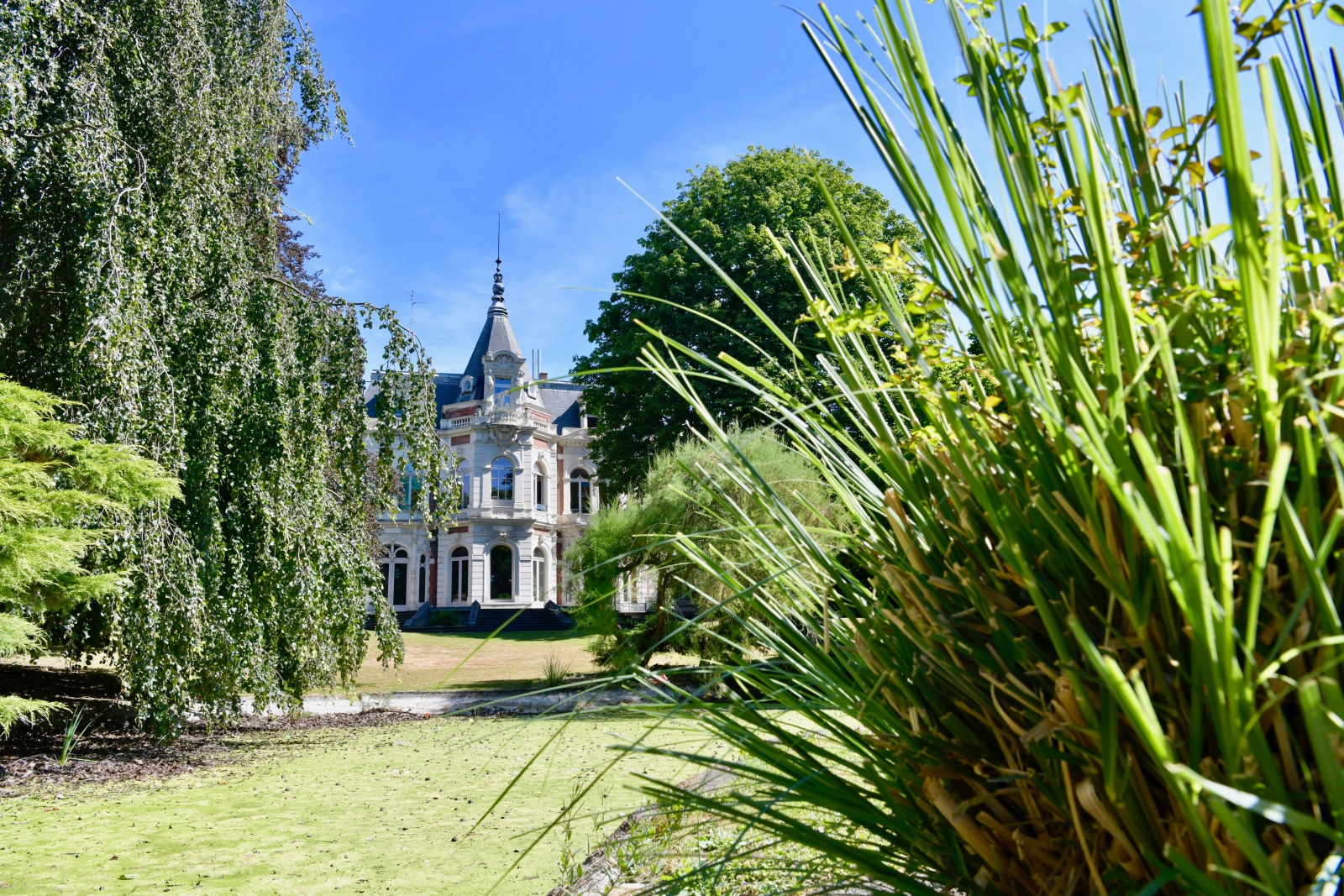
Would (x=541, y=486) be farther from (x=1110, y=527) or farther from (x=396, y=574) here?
(x=1110, y=527)

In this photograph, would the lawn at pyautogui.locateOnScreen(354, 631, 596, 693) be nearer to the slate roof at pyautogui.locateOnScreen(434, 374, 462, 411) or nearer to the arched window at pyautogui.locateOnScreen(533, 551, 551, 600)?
the arched window at pyautogui.locateOnScreen(533, 551, 551, 600)

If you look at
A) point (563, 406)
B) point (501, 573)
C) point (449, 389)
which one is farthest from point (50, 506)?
point (563, 406)

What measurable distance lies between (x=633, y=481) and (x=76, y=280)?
11296 mm

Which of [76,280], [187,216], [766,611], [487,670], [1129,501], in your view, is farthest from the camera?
[487,670]

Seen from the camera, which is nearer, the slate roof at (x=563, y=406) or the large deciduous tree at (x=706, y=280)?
the large deciduous tree at (x=706, y=280)

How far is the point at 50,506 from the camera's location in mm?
5844

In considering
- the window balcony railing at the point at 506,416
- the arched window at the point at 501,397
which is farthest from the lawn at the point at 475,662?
the arched window at the point at 501,397

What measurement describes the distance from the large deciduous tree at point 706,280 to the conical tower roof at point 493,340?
2046 centimetres

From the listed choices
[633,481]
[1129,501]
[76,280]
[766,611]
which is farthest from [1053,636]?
[633,481]

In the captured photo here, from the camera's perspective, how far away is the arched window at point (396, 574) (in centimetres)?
3678

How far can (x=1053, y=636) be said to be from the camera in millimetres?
700

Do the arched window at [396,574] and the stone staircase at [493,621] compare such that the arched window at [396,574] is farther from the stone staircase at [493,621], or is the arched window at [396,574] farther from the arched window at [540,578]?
the arched window at [540,578]

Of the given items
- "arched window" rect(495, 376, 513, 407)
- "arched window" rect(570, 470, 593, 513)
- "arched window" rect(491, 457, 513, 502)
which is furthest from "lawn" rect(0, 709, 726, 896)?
"arched window" rect(570, 470, 593, 513)

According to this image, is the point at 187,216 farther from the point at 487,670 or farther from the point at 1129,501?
the point at 487,670
